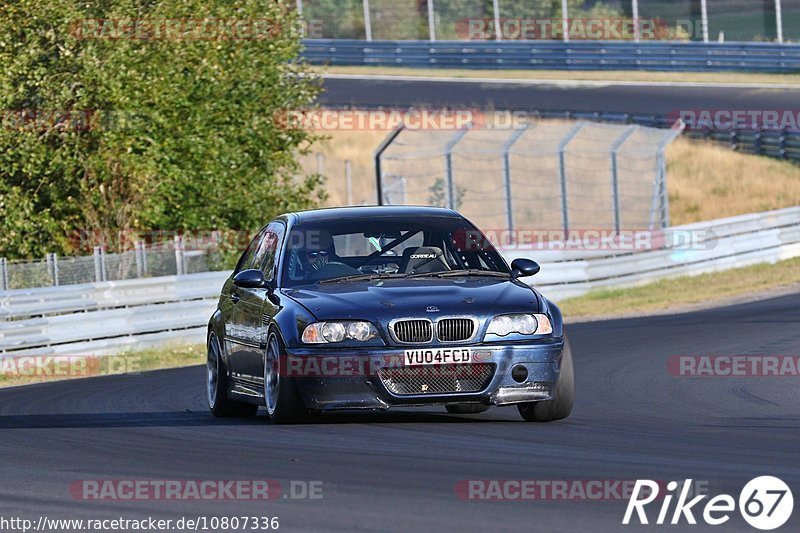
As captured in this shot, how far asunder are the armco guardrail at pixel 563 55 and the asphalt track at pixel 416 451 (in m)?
29.2

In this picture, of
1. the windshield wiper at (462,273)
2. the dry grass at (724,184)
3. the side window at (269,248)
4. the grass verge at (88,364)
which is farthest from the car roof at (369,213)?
the dry grass at (724,184)

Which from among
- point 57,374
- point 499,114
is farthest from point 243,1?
point 499,114

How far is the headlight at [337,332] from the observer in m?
9.84

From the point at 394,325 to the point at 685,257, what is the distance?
60.8 feet

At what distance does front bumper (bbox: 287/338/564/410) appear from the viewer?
9758mm

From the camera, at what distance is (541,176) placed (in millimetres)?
38469

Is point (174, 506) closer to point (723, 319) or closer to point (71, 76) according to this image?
point (723, 319)

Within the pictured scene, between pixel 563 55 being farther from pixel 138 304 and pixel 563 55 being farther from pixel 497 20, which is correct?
pixel 138 304

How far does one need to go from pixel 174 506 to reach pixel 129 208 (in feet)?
59.2

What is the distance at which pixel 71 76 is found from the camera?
77.0 feet

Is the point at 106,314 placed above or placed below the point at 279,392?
below

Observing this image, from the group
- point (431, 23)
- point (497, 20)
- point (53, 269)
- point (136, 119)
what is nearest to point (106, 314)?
point (53, 269)

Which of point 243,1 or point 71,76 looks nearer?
point 71,76

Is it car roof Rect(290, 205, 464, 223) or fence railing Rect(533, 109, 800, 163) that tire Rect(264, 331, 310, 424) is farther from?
fence railing Rect(533, 109, 800, 163)
